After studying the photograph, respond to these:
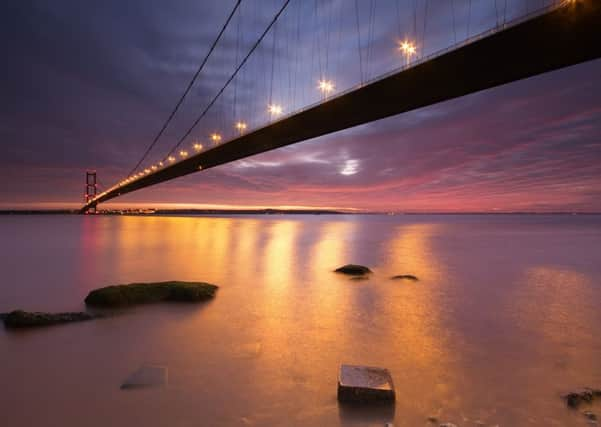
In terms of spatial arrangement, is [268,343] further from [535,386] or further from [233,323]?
[535,386]

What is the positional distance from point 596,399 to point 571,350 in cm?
203

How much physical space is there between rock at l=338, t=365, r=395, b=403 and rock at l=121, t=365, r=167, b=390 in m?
2.14

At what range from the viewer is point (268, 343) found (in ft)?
17.9

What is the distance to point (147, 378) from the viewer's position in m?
4.04

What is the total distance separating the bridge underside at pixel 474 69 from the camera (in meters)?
11.0

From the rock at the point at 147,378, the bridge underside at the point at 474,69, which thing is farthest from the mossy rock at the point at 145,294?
the bridge underside at the point at 474,69

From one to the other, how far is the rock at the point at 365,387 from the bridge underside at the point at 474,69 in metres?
13.2

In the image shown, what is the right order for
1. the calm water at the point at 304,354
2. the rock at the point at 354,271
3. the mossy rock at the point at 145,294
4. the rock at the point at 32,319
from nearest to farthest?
1. the calm water at the point at 304,354
2. the rock at the point at 32,319
3. the mossy rock at the point at 145,294
4. the rock at the point at 354,271

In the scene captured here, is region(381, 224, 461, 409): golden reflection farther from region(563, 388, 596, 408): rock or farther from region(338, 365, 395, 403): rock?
region(563, 388, 596, 408): rock

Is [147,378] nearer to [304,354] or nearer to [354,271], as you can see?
[304,354]

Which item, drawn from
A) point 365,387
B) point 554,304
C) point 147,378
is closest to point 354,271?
point 554,304

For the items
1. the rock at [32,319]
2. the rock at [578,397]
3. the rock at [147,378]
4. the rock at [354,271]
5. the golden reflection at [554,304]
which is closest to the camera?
the rock at [578,397]

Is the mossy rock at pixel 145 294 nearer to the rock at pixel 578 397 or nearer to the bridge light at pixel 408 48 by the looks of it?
the rock at pixel 578 397

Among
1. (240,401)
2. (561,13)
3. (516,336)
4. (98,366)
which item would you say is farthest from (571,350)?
→ (561,13)
